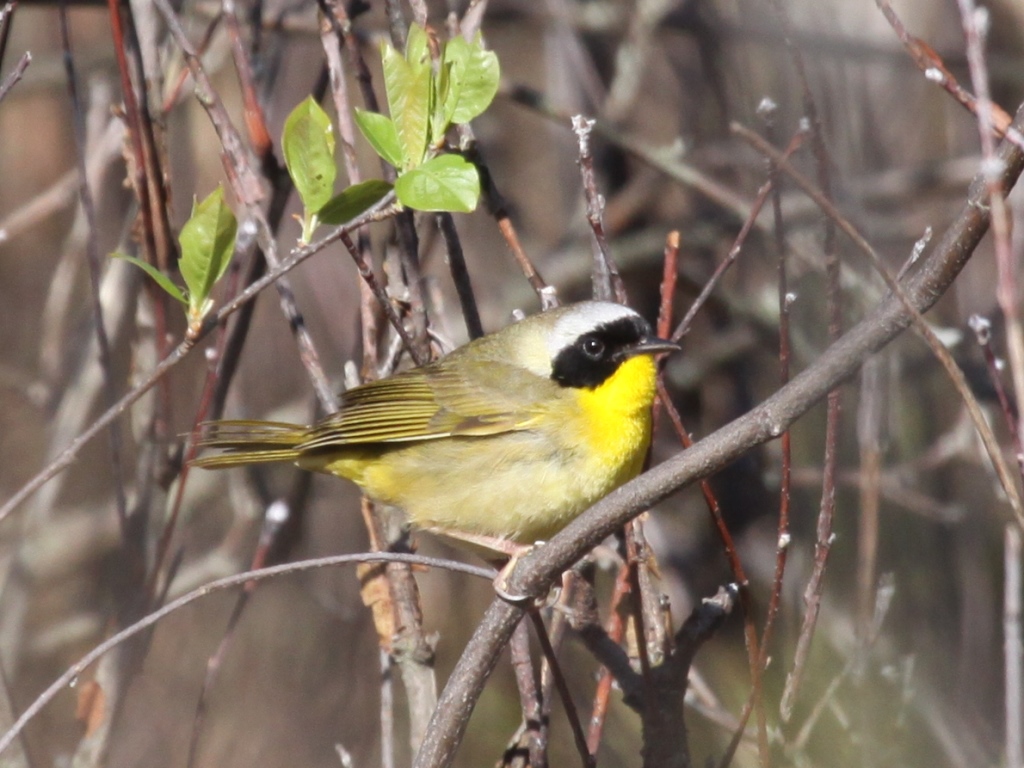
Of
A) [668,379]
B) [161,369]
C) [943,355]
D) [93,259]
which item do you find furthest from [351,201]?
[668,379]

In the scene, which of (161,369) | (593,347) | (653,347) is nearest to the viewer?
(161,369)

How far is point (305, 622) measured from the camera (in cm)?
546

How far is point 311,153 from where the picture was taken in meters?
2.04

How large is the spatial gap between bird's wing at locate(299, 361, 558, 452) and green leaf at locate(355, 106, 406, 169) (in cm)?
100

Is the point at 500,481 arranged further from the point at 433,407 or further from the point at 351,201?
the point at 351,201

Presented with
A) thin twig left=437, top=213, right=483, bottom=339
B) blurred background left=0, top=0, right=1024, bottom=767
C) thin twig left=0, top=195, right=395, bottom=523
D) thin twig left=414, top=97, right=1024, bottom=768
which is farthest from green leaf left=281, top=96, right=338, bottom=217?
blurred background left=0, top=0, right=1024, bottom=767

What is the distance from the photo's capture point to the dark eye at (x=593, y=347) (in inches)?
114

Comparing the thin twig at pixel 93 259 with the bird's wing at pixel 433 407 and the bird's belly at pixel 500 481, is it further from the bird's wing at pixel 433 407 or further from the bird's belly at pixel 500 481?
the bird's belly at pixel 500 481

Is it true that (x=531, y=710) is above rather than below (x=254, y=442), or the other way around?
below

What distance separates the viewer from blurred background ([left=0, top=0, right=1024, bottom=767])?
3914 millimetres

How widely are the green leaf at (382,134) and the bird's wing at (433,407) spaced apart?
3.28 feet

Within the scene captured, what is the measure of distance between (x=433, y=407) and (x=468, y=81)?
1175 millimetres

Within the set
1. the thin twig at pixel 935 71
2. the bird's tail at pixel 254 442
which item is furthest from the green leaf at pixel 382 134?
the bird's tail at pixel 254 442

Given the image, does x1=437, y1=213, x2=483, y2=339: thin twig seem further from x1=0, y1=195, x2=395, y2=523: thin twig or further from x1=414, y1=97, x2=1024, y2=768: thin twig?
x1=414, y1=97, x2=1024, y2=768: thin twig
